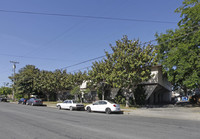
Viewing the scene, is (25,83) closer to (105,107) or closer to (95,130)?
(105,107)

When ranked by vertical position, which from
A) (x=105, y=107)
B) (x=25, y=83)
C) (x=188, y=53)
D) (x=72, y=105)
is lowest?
(x=72, y=105)

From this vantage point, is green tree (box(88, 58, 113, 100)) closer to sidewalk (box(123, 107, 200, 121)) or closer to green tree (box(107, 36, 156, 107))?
green tree (box(107, 36, 156, 107))

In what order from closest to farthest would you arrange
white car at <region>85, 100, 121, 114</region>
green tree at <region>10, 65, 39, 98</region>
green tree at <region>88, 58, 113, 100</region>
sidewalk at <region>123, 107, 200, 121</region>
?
sidewalk at <region>123, 107, 200, 121</region>, white car at <region>85, 100, 121, 114</region>, green tree at <region>88, 58, 113, 100</region>, green tree at <region>10, 65, 39, 98</region>

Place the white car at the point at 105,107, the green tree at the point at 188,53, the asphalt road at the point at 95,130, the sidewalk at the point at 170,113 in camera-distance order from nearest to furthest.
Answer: the asphalt road at the point at 95,130 < the sidewalk at the point at 170,113 < the white car at the point at 105,107 < the green tree at the point at 188,53

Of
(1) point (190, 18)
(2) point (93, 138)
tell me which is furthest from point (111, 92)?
(2) point (93, 138)

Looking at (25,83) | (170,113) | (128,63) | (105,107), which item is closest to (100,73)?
(128,63)

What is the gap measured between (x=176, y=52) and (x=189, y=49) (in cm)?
150

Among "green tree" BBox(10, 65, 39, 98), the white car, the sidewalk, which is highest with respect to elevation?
"green tree" BBox(10, 65, 39, 98)

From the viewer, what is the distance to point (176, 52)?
20.4m

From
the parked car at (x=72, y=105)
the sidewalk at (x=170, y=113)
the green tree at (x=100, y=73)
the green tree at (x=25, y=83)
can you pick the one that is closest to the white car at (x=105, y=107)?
the sidewalk at (x=170, y=113)

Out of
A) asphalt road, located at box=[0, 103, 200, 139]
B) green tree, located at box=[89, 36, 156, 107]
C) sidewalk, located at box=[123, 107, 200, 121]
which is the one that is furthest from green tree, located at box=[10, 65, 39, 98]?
asphalt road, located at box=[0, 103, 200, 139]

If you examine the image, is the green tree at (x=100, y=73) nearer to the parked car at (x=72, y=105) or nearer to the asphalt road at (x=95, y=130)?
the parked car at (x=72, y=105)

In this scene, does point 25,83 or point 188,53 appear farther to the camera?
point 25,83

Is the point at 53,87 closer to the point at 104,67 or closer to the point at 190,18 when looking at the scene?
the point at 104,67
